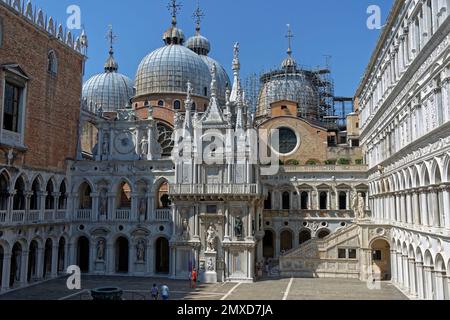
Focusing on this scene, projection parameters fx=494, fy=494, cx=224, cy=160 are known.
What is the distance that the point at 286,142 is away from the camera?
49.3m

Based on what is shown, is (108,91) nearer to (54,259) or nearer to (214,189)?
(54,259)

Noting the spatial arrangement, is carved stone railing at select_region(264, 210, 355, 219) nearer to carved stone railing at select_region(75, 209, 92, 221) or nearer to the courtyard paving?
the courtyard paving

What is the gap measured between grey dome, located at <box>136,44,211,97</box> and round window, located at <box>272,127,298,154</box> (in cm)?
955

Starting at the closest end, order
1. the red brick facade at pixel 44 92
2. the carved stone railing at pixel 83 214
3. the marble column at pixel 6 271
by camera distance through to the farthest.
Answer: the marble column at pixel 6 271
the red brick facade at pixel 44 92
the carved stone railing at pixel 83 214

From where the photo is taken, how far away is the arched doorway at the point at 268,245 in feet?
147

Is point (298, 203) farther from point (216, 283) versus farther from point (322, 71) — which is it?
point (322, 71)

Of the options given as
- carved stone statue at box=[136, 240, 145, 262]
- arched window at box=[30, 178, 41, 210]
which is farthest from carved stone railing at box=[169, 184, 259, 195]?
arched window at box=[30, 178, 41, 210]

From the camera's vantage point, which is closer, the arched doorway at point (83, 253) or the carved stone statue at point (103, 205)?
the carved stone statue at point (103, 205)

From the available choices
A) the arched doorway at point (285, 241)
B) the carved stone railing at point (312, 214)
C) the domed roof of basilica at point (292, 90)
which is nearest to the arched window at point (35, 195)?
the carved stone railing at point (312, 214)

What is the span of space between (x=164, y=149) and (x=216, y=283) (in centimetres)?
1679

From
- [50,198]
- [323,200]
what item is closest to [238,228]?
[323,200]

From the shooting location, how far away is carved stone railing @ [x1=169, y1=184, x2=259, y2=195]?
33.3m

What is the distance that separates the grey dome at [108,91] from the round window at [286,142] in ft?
62.3

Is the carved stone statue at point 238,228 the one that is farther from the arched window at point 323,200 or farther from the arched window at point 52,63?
the arched window at point 52,63
